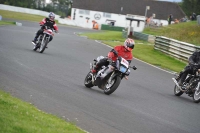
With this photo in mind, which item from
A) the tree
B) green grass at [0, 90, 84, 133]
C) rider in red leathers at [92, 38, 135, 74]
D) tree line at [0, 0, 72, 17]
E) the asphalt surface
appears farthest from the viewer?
tree line at [0, 0, 72, 17]

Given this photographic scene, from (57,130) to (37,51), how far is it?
17005 millimetres

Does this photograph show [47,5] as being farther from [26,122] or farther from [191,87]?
[26,122]

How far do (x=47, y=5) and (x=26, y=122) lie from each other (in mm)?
115224

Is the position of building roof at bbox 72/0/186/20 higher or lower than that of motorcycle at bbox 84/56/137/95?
lower

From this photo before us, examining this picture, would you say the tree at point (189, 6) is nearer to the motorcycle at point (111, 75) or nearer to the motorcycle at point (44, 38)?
the motorcycle at point (44, 38)

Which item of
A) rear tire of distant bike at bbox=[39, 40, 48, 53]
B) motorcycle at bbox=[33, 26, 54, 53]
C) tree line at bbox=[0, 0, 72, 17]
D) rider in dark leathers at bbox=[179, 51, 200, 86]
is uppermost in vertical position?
rider in dark leathers at bbox=[179, 51, 200, 86]

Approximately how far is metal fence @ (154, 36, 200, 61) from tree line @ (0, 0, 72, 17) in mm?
67046

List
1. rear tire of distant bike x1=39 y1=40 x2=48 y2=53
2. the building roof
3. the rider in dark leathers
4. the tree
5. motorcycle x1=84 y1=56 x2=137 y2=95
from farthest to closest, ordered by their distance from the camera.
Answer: the building roof
the tree
rear tire of distant bike x1=39 y1=40 x2=48 y2=53
the rider in dark leathers
motorcycle x1=84 y1=56 x2=137 y2=95

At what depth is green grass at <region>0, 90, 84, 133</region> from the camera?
24.1 feet

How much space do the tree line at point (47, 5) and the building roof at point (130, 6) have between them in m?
7.91

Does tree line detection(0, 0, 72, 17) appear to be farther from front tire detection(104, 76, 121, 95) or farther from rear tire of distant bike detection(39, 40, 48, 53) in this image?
front tire detection(104, 76, 121, 95)

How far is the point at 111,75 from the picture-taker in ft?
47.6

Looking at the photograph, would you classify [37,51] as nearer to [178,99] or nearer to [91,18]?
[178,99]

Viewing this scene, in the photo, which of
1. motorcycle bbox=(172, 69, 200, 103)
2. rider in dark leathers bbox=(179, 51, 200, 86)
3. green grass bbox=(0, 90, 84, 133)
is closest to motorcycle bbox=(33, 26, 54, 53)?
motorcycle bbox=(172, 69, 200, 103)
